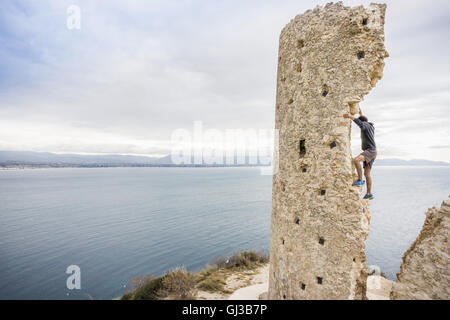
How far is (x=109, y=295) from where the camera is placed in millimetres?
15305

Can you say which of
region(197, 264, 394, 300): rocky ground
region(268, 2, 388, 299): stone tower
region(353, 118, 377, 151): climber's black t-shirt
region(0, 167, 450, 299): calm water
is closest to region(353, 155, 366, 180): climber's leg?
region(268, 2, 388, 299): stone tower

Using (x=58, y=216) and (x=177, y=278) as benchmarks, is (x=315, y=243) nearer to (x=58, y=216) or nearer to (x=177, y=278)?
(x=177, y=278)

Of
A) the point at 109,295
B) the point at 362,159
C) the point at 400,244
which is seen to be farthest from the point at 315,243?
the point at 400,244

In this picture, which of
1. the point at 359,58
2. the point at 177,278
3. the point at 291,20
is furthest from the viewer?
the point at 177,278

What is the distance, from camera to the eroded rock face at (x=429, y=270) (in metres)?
4.27

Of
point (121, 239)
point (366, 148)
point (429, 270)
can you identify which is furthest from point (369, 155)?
point (121, 239)

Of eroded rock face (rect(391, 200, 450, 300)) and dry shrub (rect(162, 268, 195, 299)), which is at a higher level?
eroded rock face (rect(391, 200, 450, 300))

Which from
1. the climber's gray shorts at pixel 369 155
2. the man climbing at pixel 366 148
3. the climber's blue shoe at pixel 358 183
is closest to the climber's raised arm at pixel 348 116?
the man climbing at pixel 366 148

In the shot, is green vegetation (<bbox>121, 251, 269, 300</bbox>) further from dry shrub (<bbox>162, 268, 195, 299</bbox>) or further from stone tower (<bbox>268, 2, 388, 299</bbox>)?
stone tower (<bbox>268, 2, 388, 299</bbox>)

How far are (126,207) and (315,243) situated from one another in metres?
43.6

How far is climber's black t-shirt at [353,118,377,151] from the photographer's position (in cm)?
487

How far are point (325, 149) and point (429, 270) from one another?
122 inches

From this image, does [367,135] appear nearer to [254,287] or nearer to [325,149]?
[325,149]

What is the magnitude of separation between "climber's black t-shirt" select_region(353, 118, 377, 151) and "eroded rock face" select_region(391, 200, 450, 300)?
2138 millimetres
